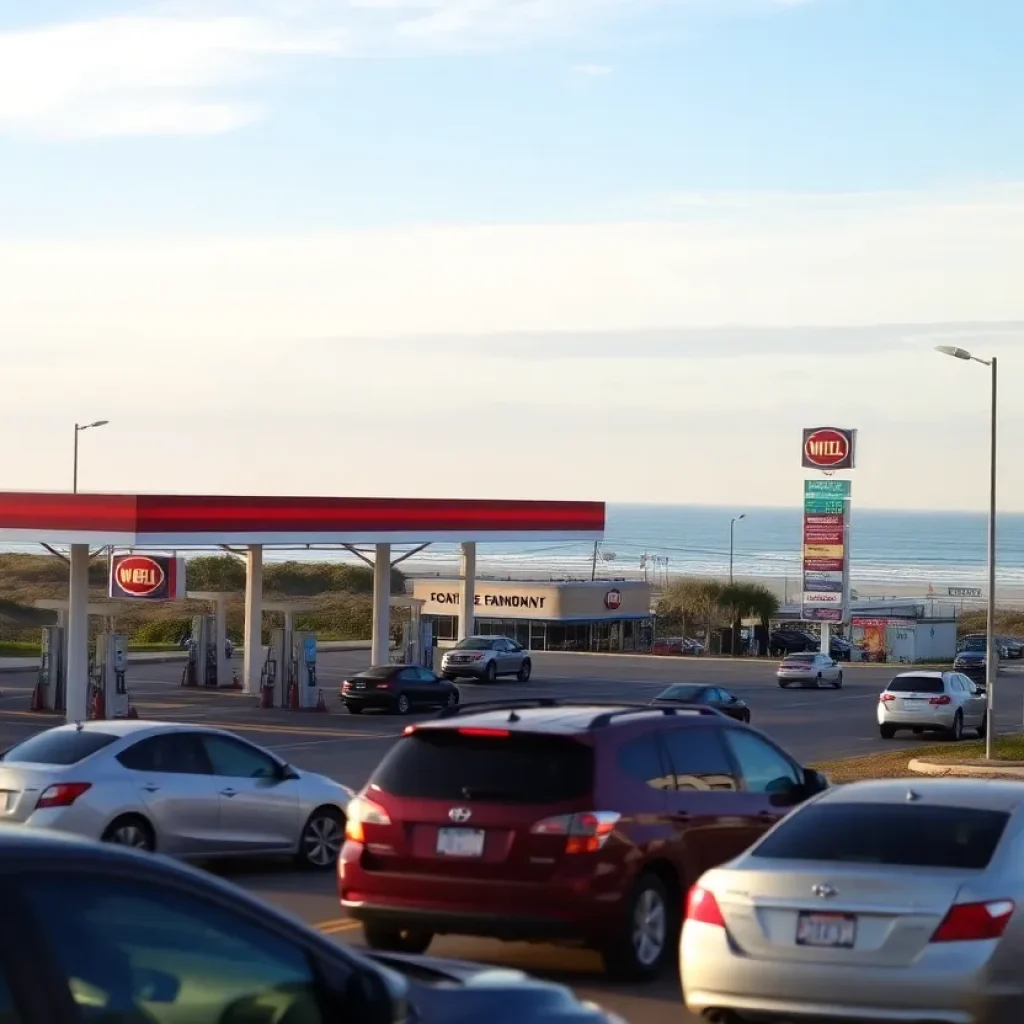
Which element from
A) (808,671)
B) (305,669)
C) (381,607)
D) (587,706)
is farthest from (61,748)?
(808,671)

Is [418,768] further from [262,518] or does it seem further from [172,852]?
[262,518]

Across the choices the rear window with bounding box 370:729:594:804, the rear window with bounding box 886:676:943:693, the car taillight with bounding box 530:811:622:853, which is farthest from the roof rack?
the rear window with bounding box 886:676:943:693

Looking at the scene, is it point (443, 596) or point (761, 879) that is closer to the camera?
point (761, 879)

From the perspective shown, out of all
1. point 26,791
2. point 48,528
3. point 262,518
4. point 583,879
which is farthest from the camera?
point 262,518

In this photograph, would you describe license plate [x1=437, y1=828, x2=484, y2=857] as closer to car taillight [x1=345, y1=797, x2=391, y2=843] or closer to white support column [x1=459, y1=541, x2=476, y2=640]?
car taillight [x1=345, y1=797, x2=391, y2=843]

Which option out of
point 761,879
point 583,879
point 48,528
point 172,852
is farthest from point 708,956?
point 48,528

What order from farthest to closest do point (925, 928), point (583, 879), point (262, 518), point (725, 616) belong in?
point (725, 616)
point (262, 518)
point (583, 879)
point (925, 928)

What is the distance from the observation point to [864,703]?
5044 centimetres

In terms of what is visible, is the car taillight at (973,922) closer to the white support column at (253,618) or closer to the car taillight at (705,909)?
the car taillight at (705,909)

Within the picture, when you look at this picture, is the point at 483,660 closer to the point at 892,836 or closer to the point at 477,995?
the point at 892,836

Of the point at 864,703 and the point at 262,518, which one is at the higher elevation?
the point at 262,518

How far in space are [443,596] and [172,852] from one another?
58933mm

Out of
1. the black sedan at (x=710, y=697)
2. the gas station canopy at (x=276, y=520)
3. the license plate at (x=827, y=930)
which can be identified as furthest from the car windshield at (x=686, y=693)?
the license plate at (x=827, y=930)

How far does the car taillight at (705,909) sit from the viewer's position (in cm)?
896
